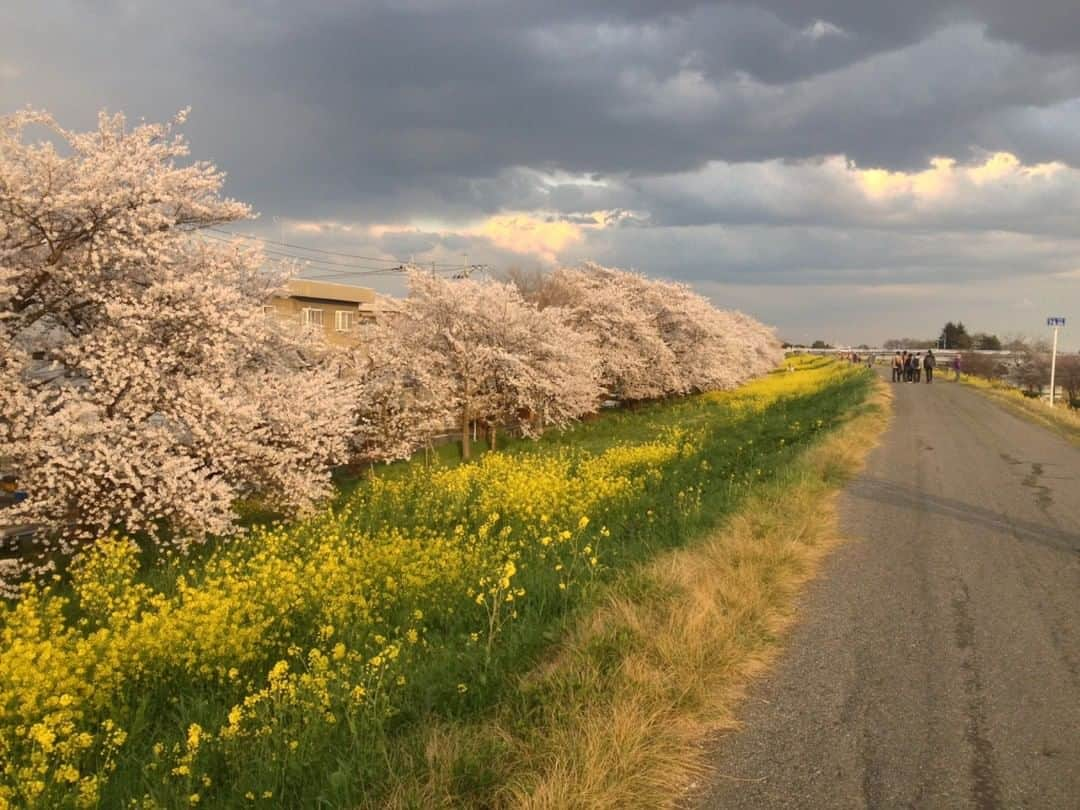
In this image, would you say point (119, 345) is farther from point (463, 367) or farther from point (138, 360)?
point (463, 367)

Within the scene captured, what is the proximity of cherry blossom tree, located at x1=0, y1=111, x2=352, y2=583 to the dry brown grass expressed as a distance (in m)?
8.69

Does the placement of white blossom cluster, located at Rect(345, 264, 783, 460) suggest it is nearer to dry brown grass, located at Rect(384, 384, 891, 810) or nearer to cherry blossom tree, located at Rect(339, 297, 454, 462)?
cherry blossom tree, located at Rect(339, 297, 454, 462)

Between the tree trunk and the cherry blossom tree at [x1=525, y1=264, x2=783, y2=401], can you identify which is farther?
the cherry blossom tree at [x1=525, y1=264, x2=783, y2=401]

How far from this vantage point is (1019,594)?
23.4 ft

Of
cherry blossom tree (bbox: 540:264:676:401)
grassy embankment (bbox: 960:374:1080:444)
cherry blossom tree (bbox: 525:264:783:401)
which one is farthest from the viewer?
cherry blossom tree (bbox: 525:264:783:401)

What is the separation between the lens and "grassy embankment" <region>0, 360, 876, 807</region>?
4.05 meters

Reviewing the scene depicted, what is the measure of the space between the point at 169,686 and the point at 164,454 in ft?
21.2

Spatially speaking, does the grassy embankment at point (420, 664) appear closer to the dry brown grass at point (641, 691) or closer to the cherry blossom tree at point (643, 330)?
the dry brown grass at point (641, 691)

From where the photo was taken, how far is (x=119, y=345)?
12766mm

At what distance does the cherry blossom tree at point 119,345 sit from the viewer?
12.0m

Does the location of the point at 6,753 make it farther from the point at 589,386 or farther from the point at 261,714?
the point at 589,386

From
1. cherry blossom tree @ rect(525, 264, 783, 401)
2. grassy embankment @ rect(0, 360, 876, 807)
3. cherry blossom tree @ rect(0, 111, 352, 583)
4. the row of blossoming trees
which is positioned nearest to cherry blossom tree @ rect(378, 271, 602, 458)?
the row of blossoming trees

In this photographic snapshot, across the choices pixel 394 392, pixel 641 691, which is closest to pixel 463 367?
pixel 394 392

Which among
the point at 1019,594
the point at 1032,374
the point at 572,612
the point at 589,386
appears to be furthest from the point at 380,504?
the point at 1032,374
